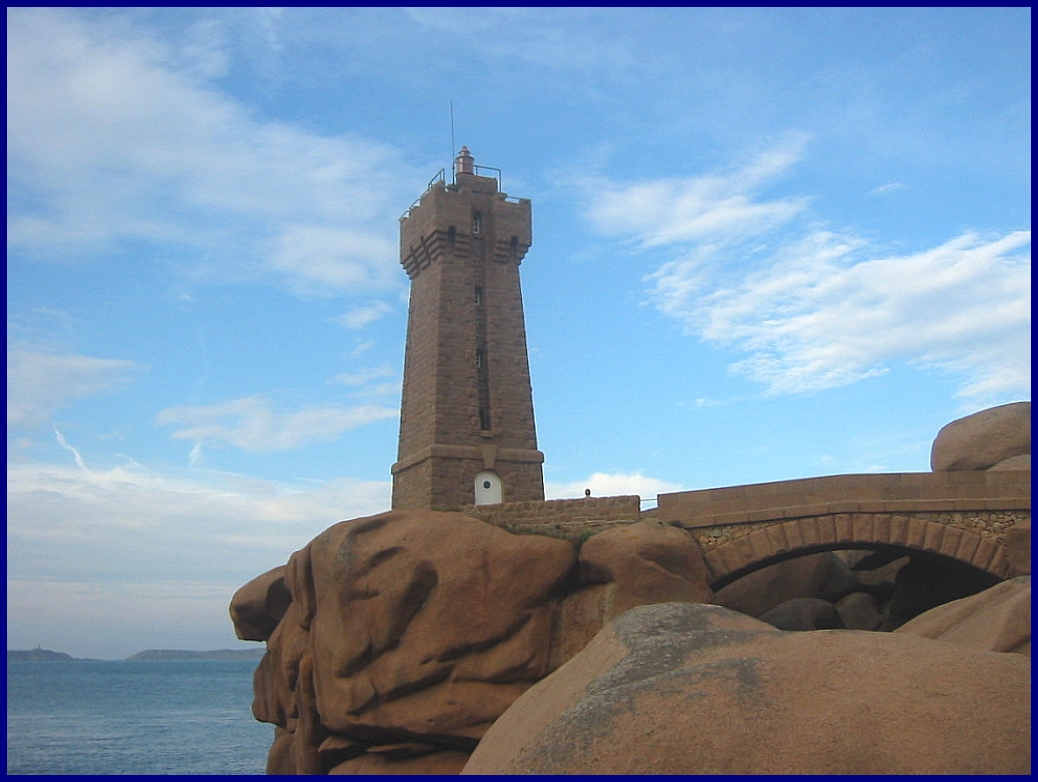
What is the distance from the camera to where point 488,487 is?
28.5 metres

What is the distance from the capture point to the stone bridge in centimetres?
1981

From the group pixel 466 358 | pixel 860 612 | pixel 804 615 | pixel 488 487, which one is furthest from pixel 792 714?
pixel 466 358

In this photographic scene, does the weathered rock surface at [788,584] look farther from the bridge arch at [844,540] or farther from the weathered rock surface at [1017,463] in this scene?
the weathered rock surface at [1017,463]

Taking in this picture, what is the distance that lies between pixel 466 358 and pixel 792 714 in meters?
23.0

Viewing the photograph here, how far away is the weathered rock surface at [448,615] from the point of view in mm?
18469

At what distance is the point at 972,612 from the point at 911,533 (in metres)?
10.0

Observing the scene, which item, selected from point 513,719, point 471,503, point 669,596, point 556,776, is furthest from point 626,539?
point 556,776

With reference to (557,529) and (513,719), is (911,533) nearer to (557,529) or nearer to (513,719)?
(557,529)

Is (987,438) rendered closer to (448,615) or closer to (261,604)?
(448,615)

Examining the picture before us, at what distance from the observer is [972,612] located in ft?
33.8

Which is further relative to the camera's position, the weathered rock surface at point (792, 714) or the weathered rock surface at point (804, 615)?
the weathered rock surface at point (804, 615)

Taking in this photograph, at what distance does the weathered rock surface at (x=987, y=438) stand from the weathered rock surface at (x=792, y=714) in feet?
53.5

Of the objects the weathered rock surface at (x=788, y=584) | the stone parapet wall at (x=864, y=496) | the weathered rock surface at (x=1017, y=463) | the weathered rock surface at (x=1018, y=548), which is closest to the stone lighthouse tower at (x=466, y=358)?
the weathered rock surface at (x=788, y=584)

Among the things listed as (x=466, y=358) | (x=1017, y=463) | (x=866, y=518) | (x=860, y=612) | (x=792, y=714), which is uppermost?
(x=466, y=358)
